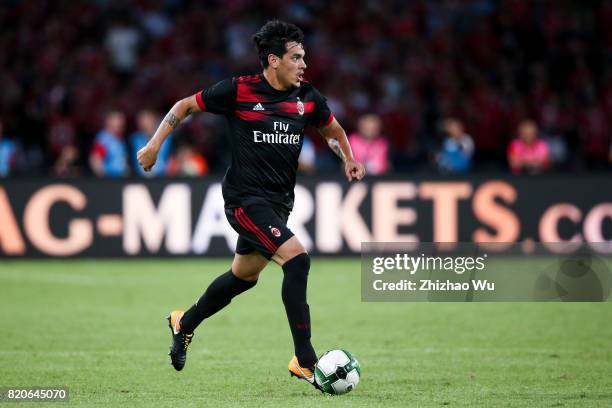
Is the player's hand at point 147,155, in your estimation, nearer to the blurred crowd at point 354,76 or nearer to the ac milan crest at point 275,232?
the ac milan crest at point 275,232

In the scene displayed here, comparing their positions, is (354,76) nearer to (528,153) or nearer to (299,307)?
(528,153)

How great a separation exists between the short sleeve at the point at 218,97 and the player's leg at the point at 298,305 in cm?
96

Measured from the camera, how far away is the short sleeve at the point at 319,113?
6953 millimetres

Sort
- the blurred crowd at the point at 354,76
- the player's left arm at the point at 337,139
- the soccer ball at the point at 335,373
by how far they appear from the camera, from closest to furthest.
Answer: the soccer ball at the point at 335,373 → the player's left arm at the point at 337,139 → the blurred crowd at the point at 354,76

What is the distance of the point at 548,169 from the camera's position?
645 inches

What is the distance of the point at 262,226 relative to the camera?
21.5 feet

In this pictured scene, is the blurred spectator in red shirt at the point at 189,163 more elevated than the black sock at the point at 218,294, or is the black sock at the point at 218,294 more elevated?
the black sock at the point at 218,294

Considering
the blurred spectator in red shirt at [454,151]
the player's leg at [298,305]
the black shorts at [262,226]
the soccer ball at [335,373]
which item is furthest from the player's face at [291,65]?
the blurred spectator in red shirt at [454,151]

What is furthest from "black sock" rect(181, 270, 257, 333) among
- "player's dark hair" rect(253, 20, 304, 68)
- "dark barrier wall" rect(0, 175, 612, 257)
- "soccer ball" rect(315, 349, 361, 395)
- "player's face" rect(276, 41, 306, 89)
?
"dark barrier wall" rect(0, 175, 612, 257)

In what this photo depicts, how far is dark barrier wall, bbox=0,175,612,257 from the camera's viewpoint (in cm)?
1448

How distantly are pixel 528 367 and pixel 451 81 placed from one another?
11.6 metres

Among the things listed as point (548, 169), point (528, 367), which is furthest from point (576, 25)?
point (528, 367)

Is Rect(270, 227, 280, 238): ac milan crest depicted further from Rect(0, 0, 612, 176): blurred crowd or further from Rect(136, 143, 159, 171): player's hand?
Rect(0, 0, 612, 176): blurred crowd

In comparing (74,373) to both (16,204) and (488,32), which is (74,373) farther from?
(488,32)
